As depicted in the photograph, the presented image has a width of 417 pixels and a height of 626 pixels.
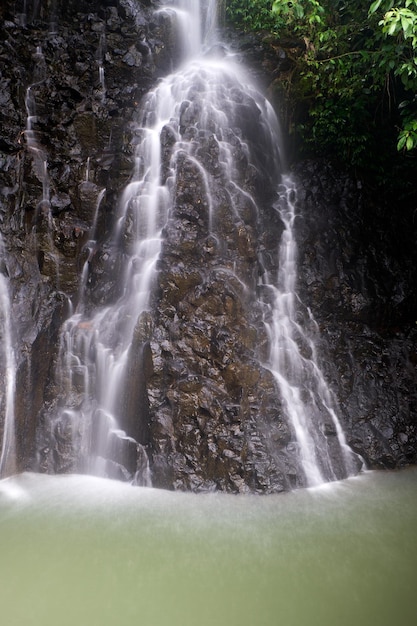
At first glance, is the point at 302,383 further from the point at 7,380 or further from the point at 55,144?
the point at 55,144

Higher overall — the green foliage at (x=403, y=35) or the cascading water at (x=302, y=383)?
the green foliage at (x=403, y=35)

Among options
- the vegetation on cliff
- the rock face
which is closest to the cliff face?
the rock face

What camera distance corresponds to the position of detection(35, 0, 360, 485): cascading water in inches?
263

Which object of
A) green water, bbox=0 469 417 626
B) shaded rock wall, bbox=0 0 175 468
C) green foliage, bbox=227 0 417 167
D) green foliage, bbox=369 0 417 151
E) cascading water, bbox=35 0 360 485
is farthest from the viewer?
green foliage, bbox=227 0 417 167

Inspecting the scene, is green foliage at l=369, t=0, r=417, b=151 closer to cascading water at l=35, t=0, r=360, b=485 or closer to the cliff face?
the cliff face

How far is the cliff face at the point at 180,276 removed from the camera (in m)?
6.50

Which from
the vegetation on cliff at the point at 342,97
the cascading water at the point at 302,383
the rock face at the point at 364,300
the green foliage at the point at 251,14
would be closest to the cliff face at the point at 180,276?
the rock face at the point at 364,300

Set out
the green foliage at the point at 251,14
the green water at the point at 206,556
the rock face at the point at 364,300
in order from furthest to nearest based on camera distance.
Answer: the green foliage at the point at 251,14 → the rock face at the point at 364,300 → the green water at the point at 206,556

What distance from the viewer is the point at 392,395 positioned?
24.2ft

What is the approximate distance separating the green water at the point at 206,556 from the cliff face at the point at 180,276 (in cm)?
67

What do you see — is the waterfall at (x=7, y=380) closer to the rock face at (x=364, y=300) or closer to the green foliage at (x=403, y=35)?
the rock face at (x=364, y=300)

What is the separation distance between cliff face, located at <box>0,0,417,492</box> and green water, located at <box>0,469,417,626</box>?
674mm

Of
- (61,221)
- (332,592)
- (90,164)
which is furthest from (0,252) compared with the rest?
(332,592)

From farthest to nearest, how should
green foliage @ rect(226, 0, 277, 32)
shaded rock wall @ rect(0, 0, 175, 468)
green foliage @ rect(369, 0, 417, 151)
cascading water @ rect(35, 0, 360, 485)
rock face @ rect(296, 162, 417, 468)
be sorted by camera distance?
green foliage @ rect(226, 0, 277, 32) < shaded rock wall @ rect(0, 0, 175, 468) < rock face @ rect(296, 162, 417, 468) < cascading water @ rect(35, 0, 360, 485) < green foliage @ rect(369, 0, 417, 151)
